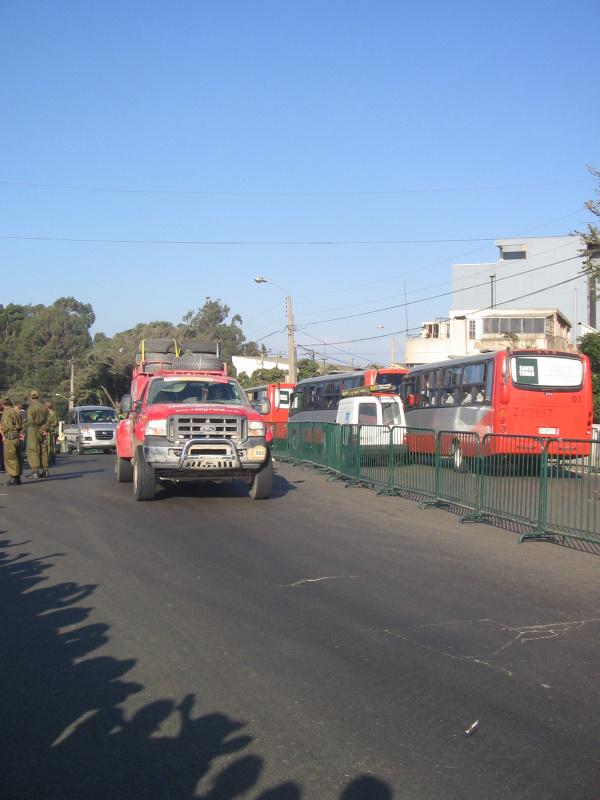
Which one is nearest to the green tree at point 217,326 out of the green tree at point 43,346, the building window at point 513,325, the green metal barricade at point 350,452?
the green tree at point 43,346

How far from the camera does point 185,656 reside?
571 cm

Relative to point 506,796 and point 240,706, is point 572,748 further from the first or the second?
point 240,706

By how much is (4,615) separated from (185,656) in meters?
2.02

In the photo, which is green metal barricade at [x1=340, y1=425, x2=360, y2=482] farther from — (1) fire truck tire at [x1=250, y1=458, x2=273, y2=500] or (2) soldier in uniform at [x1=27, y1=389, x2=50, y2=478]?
(2) soldier in uniform at [x1=27, y1=389, x2=50, y2=478]

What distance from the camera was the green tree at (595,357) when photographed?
93.9 ft

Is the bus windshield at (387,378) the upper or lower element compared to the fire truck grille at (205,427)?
upper

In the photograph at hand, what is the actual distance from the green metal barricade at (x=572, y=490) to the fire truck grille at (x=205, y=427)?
5.03 m

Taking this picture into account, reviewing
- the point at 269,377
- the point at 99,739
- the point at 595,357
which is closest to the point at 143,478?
the point at 99,739

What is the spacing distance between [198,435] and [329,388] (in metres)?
20.2

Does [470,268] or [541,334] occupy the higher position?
[470,268]

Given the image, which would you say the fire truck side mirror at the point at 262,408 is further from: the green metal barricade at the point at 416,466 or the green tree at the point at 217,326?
the green tree at the point at 217,326

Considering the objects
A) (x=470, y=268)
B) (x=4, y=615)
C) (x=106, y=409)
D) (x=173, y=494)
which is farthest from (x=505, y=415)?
(x=470, y=268)

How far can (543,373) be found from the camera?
785 inches

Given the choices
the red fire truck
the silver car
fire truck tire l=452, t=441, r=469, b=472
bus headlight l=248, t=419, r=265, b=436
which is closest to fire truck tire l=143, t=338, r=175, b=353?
the silver car
